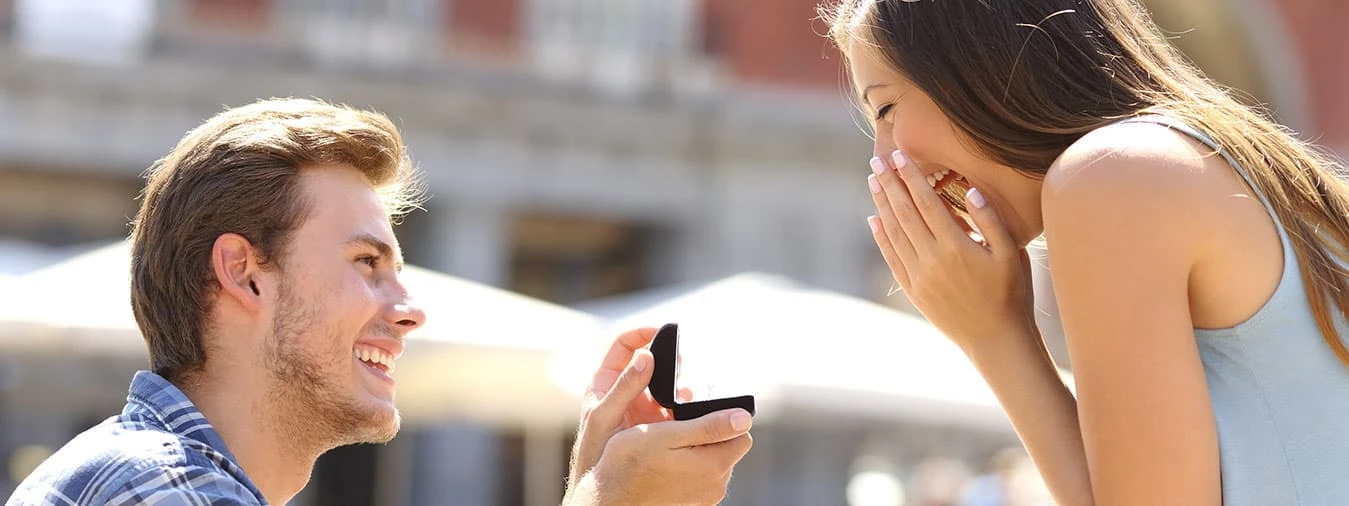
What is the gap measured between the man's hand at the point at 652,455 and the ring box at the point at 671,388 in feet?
0.06

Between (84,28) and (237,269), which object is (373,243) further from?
(84,28)

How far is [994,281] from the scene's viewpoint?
82.3 inches

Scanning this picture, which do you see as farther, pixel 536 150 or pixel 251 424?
pixel 536 150

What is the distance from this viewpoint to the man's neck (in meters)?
2.49

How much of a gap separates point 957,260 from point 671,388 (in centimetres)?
43

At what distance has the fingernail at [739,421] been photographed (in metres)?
2.09

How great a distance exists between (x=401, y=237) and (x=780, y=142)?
3942 mm

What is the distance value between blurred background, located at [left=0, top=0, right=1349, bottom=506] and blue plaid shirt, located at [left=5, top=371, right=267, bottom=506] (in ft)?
25.1

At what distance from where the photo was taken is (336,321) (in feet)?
8.46

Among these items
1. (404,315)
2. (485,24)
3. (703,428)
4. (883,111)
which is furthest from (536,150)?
(703,428)

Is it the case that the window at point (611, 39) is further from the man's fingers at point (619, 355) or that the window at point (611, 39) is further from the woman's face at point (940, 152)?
the woman's face at point (940, 152)

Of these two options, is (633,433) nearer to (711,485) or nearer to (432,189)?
(711,485)

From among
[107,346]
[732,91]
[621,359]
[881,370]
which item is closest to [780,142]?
[732,91]

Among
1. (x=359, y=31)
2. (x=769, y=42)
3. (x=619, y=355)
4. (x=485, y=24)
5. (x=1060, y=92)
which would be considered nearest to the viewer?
(x=1060, y=92)
